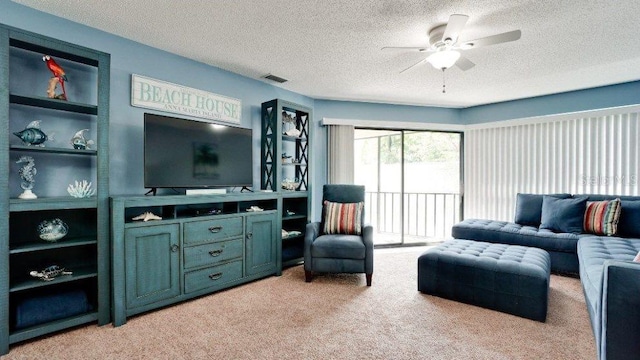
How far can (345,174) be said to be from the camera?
4.68 m

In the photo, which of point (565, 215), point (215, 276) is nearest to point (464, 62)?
point (565, 215)

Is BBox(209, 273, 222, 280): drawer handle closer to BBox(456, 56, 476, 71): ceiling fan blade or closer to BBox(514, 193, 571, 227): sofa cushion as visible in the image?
BBox(456, 56, 476, 71): ceiling fan blade

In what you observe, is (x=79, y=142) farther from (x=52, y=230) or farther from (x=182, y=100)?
(x=182, y=100)

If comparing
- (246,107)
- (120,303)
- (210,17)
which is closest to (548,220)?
(246,107)

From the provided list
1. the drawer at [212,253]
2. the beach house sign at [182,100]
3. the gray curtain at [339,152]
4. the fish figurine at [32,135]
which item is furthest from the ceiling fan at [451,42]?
the fish figurine at [32,135]

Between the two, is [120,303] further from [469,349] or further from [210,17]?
[469,349]

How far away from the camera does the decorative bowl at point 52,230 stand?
207 centimetres

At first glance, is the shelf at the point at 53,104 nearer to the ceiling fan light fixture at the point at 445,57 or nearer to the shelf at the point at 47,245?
the shelf at the point at 47,245

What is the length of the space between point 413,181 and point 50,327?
17.0 feet

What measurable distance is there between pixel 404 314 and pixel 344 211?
144 cm

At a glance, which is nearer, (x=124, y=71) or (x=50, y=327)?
(x=50, y=327)

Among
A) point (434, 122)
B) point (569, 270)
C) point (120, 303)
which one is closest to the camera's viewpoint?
point (120, 303)

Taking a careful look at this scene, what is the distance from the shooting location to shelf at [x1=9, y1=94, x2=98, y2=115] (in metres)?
2.06

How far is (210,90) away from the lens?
10.9 feet
